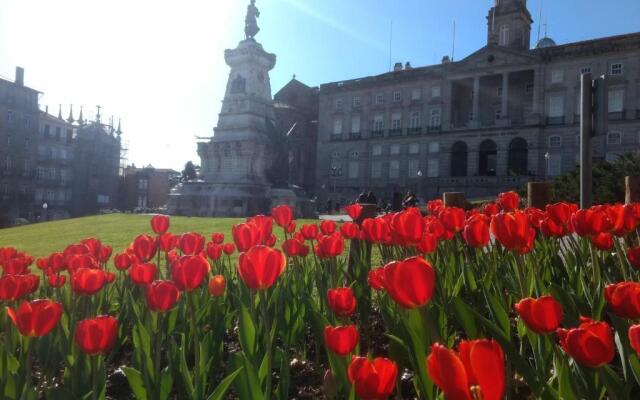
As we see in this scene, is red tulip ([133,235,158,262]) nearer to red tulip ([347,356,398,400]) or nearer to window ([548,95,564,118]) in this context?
red tulip ([347,356,398,400])

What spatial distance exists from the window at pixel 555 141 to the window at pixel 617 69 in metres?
6.81

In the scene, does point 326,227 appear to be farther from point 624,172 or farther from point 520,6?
point 520,6

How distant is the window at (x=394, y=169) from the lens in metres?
53.2

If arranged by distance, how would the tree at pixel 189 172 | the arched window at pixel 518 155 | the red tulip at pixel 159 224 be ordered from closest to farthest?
1. the red tulip at pixel 159 224
2. the tree at pixel 189 172
3. the arched window at pixel 518 155

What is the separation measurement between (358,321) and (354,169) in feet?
175

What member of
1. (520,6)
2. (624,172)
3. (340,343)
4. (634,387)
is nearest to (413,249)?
(634,387)

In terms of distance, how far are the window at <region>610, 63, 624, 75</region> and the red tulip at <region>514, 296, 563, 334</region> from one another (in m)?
49.7

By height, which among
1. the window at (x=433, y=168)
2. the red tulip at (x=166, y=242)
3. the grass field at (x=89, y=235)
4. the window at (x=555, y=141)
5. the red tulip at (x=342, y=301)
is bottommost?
the grass field at (x=89, y=235)

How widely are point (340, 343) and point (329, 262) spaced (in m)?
1.85

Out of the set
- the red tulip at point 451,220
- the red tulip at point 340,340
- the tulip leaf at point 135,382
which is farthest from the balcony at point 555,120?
the tulip leaf at point 135,382

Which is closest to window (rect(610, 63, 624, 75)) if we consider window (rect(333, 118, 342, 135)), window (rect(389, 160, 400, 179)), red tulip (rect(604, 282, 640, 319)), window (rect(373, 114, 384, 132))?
window (rect(389, 160, 400, 179))

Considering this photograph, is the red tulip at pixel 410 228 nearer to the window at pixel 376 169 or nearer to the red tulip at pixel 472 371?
the red tulip at pixel 472 371

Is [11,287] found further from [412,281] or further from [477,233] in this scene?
[477,233]

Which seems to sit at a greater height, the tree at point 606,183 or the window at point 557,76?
the window at point 557,76
